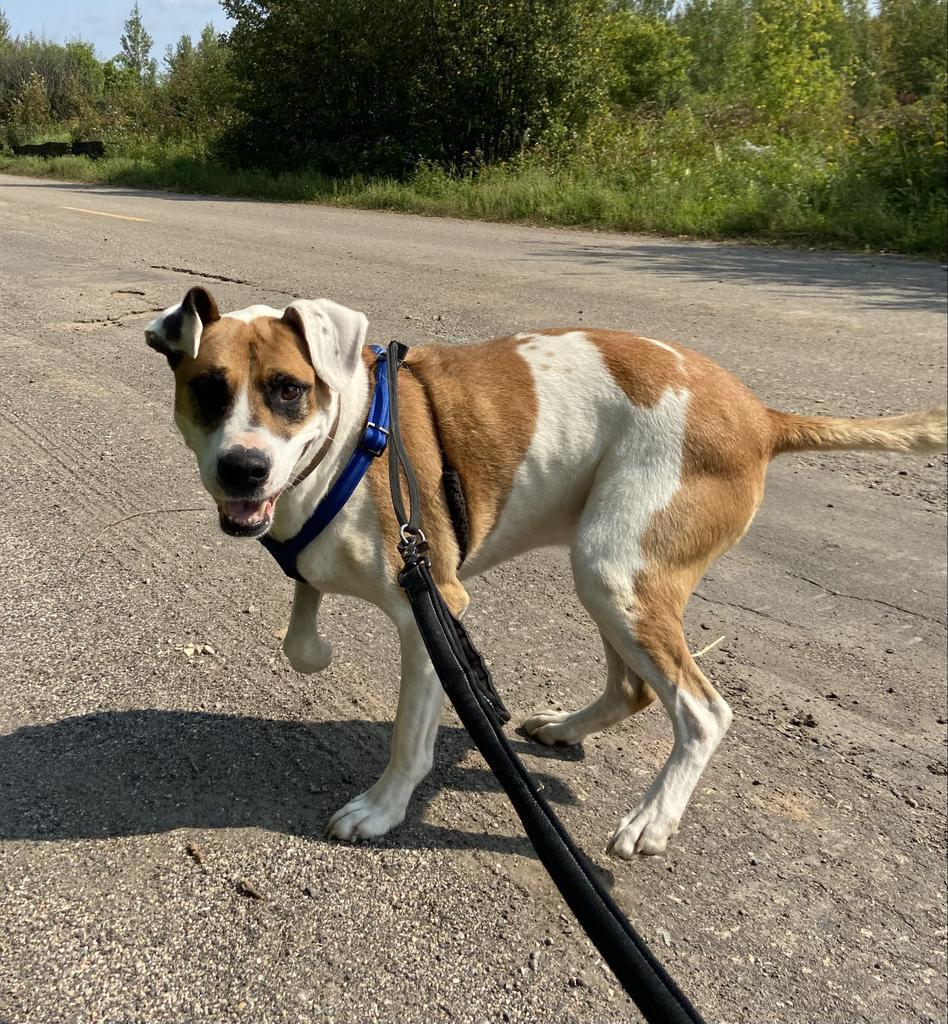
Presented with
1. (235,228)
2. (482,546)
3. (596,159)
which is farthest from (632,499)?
(596,159)

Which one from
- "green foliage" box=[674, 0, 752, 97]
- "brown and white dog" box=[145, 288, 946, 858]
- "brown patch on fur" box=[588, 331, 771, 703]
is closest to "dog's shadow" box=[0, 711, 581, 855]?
"brown and white dog" box=[145, 288, 946, 858]

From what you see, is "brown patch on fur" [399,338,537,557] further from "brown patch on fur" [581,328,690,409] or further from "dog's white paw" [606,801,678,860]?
"dog's white paw" [606,801,678,860]

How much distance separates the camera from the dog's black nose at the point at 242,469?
7.99 ft

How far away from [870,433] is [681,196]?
497 inches

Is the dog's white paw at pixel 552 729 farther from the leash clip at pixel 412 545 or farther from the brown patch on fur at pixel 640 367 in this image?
the brown patch on fur at pixel 640 367

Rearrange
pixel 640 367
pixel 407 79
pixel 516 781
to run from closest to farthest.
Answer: pixel 516 781
pixel 640 367
pixel 407 79

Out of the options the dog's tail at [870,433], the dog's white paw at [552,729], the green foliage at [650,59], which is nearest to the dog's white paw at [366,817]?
the dog's white paw at [552,729]

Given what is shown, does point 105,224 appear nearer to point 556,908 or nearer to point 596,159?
point 596,159

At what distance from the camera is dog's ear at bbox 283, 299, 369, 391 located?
267cm

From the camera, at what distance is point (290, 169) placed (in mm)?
23656

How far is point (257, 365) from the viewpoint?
2619mm

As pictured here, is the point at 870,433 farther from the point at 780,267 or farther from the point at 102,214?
the point at 102,214

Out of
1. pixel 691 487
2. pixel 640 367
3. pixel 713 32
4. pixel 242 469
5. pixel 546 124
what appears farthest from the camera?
pixel 713 32

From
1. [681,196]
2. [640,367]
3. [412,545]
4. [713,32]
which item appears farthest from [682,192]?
[713,32]
